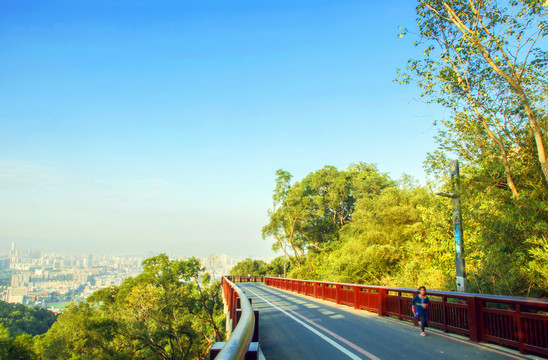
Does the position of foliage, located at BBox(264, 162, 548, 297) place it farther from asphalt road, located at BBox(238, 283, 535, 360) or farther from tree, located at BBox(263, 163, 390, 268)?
tree, located at BBox(263, 163, 390, 268)

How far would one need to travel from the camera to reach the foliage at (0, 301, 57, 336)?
52.2 meters

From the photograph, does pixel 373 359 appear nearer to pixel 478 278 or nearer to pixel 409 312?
pixel 409 312

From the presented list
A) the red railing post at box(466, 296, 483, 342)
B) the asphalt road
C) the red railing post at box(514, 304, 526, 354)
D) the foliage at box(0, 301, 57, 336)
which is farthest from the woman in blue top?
the foliage at box(0, 301, 57, 336)

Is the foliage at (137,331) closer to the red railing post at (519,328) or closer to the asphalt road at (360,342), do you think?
the asphalt road at (360,342)

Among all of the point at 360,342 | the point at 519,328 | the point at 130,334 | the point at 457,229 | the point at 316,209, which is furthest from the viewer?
the point at 316,209

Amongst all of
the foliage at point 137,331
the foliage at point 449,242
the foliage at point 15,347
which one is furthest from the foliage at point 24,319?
the foliage at point 449,242

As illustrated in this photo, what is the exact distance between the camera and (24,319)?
54688 mm

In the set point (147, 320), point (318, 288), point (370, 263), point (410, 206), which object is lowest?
point (147, 320)

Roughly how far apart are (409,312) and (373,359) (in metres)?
5.65

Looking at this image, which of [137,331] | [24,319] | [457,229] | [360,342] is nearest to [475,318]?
[360,342]

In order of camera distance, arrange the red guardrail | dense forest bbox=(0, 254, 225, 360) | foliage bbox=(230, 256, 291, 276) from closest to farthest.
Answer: the red guardrail → dense forest bbox=(0, 254, 225, 360) → foliage bbox=(230, 256, 291, 276)

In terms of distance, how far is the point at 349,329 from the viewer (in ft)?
30.6

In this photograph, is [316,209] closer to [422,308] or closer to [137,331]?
[137,331]

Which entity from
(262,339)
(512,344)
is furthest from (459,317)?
(262,339)
